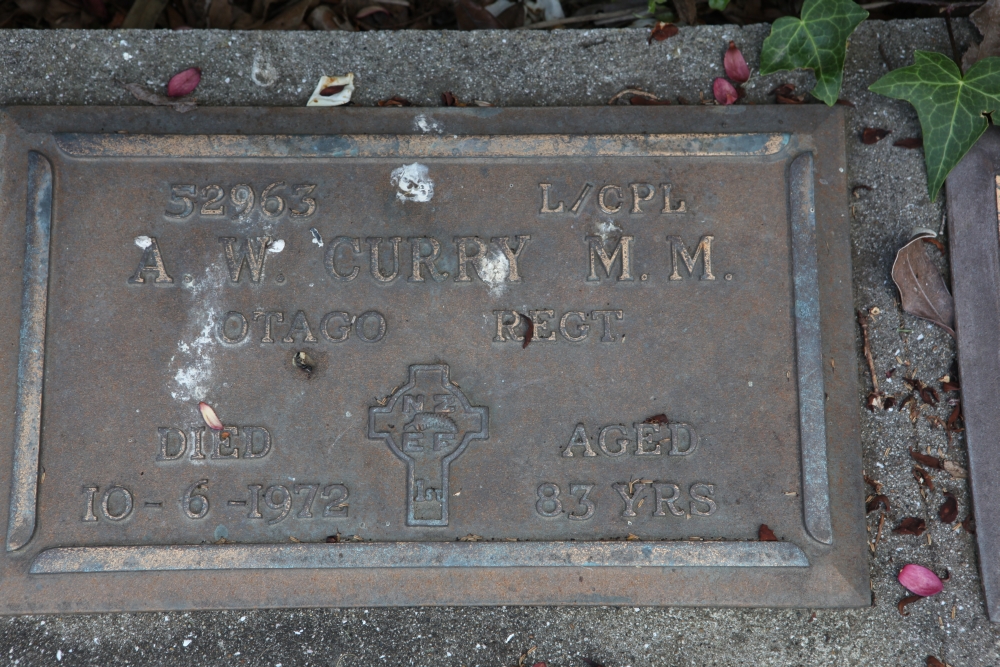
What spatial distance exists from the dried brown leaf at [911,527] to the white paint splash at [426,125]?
Answer: 194 centimetres

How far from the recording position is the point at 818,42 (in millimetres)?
1958

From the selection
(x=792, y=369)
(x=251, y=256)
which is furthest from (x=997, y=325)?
(x=251, y=256)

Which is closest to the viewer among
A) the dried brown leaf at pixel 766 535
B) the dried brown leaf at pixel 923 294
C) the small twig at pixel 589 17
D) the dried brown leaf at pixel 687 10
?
the dried brown leaf at pixel 766 535

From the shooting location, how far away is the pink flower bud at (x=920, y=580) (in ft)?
6.44

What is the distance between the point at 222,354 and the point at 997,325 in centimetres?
245

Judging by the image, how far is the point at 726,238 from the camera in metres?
1.99

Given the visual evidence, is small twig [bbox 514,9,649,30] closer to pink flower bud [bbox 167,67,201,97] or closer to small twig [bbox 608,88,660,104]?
small twig [bbox 608,88,660,104]

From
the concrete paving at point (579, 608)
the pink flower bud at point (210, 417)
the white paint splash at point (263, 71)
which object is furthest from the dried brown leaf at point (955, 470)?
the white paint splash at point (263, 71)

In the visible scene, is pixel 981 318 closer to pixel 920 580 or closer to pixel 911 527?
pixel 911 527

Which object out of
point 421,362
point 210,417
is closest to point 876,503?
point 421,362

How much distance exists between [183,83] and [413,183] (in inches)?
32.7

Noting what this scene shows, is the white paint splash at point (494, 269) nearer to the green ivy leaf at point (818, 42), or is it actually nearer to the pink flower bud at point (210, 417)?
the pink flower bud at point (210, 417)

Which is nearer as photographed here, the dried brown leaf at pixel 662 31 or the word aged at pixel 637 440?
the word aged at pixel 637 440

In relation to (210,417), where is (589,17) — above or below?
above
